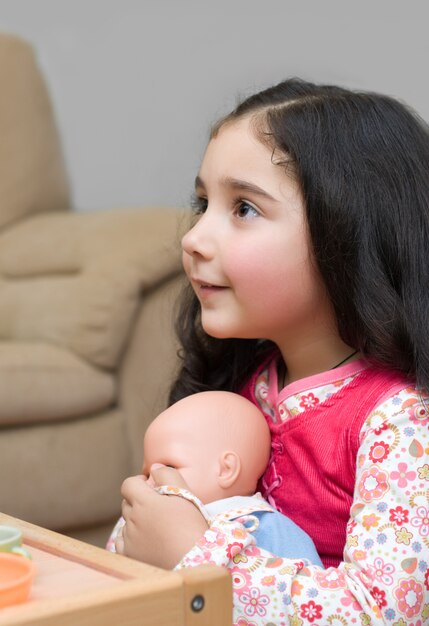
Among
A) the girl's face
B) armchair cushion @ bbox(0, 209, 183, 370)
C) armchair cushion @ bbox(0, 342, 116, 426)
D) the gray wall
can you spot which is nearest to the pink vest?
the girl's face

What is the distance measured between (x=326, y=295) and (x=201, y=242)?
0.16 metres

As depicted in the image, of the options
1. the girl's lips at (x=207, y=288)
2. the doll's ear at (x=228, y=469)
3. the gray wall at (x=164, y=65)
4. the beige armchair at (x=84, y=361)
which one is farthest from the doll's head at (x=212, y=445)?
the gray wall at (x=164, y=65)

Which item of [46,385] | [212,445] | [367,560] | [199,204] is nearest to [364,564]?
[367,560]

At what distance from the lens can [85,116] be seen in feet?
10.5

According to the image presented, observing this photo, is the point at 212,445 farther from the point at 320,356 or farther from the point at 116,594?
the point at 116,594

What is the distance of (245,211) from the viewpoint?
49.4 inches

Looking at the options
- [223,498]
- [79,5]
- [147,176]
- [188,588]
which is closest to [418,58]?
[147,176]

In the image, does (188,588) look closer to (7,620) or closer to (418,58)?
(7,620)

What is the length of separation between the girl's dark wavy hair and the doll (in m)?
0.16

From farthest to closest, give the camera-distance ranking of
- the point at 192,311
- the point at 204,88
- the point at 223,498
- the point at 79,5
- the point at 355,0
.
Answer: the point at 79,5
the point at 204,88
the point at 355,0
the point at 192,311
the point at 223,498

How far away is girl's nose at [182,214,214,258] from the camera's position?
1.25 m

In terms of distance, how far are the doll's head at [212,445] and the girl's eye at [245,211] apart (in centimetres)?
21

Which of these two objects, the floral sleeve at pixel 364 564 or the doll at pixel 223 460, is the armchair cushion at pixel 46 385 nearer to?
the doll at pixel 223 460

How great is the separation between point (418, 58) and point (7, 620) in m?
1.87
